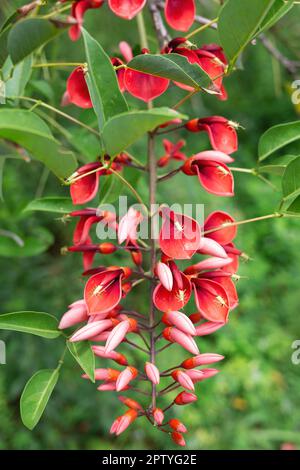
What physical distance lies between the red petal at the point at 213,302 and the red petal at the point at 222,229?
2.4 inches

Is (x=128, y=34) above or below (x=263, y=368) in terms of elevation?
above

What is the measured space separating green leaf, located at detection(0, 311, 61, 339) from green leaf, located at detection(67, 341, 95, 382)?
4 cm

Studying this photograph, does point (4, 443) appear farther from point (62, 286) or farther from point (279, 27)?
point (279, 27)

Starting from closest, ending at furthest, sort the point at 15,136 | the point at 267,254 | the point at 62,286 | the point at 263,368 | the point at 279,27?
the point at 15,136, the point at 279,27, the point at 62,286, the point at 263,368, the point at 267,254

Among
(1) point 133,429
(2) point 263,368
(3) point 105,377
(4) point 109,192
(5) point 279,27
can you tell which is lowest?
(1) point 133,429

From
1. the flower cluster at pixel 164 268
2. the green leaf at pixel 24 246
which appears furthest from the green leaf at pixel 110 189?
the green leaf at pixel 24 246

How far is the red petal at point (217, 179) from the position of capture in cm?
55


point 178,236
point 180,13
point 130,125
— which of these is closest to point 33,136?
point 130,125

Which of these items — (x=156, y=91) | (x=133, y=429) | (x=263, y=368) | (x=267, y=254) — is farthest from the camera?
(x=267, y=254)

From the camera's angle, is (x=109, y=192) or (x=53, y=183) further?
(x=53, y=183)

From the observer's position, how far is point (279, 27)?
1.16m

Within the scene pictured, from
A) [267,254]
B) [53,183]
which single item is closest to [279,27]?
[53,183]

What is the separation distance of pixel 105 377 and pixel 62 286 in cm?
76

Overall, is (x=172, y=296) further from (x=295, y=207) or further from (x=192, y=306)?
(x=192, y=306)
